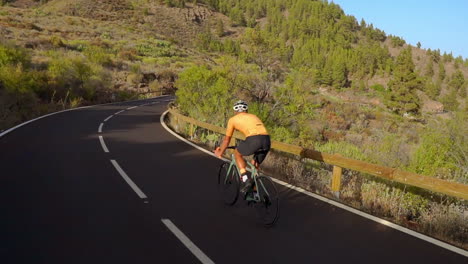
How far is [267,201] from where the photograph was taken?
18.1 ft

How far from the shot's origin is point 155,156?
34.7ft

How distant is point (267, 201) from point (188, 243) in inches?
58.3

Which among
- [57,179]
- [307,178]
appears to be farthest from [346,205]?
[57,179]

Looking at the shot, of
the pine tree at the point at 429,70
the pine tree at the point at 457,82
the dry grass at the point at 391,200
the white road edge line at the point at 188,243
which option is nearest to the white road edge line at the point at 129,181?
the white road edge line at the point at 188,243

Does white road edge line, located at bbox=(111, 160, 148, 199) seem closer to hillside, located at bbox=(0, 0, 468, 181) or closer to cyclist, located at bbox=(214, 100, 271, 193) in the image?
cyclist, located at bbox=(214, 100, 271, 193)

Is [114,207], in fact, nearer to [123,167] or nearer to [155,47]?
[123,167]

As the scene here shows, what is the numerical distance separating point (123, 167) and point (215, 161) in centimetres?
263

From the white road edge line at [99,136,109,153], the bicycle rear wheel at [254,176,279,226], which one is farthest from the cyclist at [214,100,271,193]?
the white road edge line at [99,136,109,153]

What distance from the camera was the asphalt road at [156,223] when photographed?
4383 mm

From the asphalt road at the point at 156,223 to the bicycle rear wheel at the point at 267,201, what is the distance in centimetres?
16

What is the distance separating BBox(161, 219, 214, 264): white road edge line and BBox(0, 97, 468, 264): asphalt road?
3cm

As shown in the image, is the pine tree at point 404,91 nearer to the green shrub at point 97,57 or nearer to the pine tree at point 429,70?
the green shrub at point 97,57

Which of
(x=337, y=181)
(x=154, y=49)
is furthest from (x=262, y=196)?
(x=154, y=49)

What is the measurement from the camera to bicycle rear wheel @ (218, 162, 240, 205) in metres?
6.36
